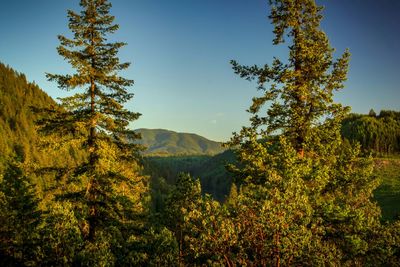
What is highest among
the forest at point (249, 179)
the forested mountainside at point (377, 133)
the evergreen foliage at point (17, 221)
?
the forested mountainside at point (377, 133)

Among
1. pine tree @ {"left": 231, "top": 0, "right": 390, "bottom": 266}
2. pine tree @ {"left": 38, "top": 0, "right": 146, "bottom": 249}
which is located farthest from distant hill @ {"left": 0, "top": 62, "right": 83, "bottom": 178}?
pine tree @ {"left": 231, "top": 0, "right": 390, "bottom": 266}

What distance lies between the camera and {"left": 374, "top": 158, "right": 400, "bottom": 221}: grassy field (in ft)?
223

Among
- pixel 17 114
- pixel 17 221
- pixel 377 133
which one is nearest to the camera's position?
pixel 17 221

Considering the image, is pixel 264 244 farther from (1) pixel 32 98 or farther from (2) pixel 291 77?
(1) pixel 32 98

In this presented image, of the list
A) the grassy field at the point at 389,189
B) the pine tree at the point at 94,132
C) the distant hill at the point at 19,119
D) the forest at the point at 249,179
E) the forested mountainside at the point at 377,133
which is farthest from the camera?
the forested mountainside at the point at 377,133

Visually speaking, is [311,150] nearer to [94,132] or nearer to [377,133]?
[94,132]

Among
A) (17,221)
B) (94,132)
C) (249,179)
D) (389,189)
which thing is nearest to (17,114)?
(17,221)

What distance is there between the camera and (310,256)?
1092cm

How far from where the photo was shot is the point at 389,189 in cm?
8181

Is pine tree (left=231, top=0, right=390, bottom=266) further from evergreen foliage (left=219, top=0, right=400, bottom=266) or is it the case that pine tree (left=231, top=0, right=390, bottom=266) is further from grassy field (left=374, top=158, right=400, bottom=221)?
grassy field (left=374, top=158, right=400, bottom=221)

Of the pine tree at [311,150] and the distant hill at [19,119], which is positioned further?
the distant hill at [19,119]

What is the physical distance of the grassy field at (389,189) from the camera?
68075 millimetres

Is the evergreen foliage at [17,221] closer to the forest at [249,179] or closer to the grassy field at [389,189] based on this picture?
the forest at [249,179]

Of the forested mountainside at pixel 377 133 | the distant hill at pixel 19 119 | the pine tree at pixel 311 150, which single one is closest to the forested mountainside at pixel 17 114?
the distant hill at pixel 19 119
